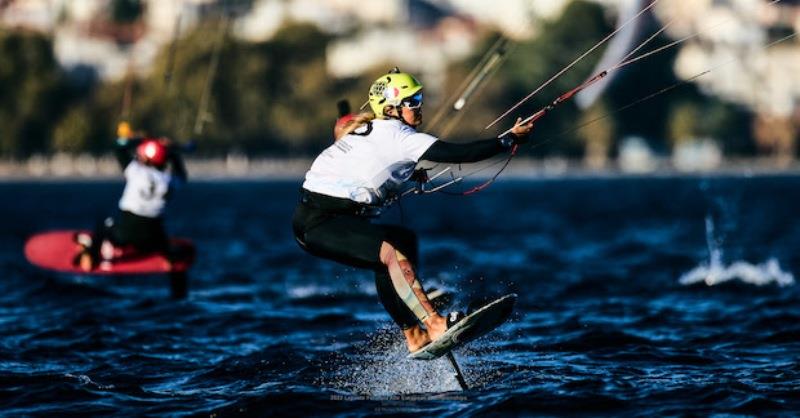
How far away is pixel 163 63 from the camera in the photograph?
158750 mm

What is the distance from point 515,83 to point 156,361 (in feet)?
555

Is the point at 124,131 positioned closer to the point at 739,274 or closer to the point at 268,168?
the point at 739,274

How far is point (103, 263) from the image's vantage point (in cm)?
2203

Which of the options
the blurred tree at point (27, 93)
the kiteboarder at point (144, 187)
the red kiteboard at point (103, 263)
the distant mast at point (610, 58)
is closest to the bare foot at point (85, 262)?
the red kiteboard at point (103, 263)

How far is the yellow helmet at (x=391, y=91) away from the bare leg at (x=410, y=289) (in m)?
1.23

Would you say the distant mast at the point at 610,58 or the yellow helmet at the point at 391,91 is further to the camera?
the distant mast at the point at 610,58

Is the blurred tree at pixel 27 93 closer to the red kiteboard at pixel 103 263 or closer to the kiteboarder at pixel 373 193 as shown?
the red kiteboard at pixel 103 263

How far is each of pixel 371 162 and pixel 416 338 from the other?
173 centimetres

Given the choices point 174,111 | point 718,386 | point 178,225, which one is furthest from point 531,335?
point 174,111

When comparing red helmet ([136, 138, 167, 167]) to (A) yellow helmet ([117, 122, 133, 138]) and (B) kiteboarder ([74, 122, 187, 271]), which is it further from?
(A) yellow helmet ([117, 122, 133, 138])

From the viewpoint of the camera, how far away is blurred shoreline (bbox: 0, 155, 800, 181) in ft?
547

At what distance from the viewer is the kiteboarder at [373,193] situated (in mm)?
12797

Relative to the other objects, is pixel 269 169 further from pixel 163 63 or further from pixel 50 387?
pixel 50 387

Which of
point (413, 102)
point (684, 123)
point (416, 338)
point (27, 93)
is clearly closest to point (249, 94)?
point (27, 93)
